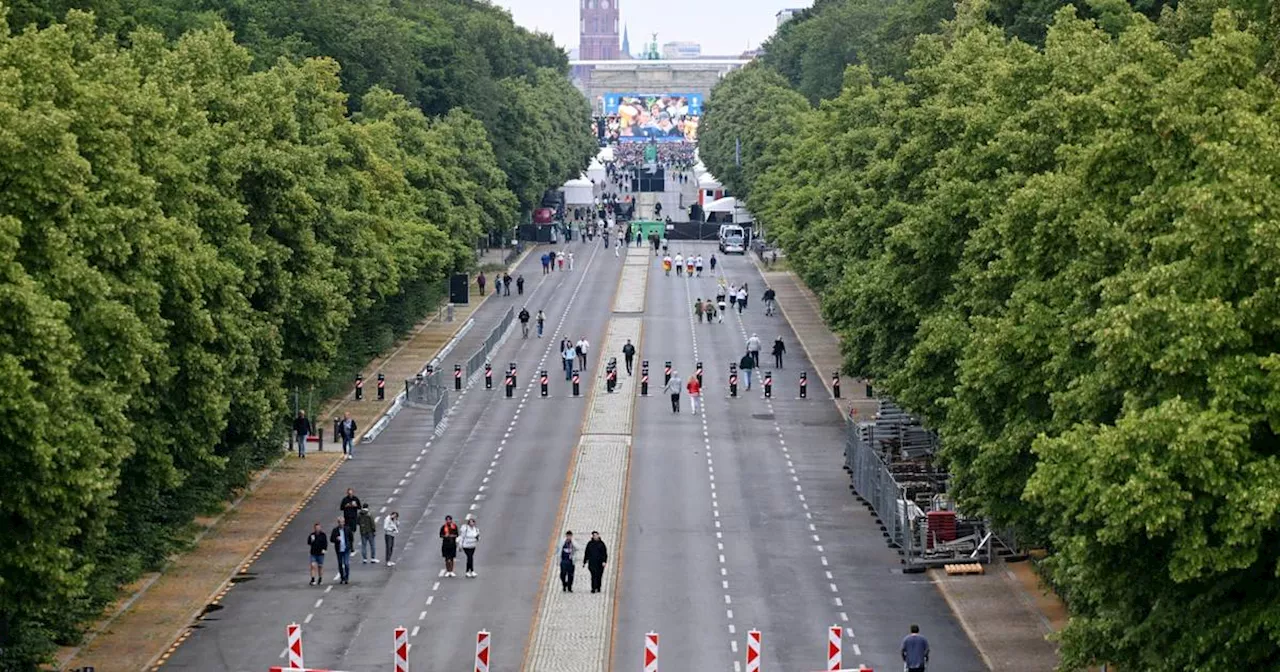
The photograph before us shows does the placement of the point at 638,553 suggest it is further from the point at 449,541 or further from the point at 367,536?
the point at 367,536

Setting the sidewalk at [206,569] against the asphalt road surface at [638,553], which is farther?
the asphalt road surface at [638,553]

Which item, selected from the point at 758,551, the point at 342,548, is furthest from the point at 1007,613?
the point at 342,548

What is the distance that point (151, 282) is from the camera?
4462 centimetres

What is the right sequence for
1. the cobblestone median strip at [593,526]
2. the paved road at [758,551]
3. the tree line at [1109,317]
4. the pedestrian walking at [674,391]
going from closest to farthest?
the tree line at [1109,317], the cobblestone median strip at [593,526], the paved road at [758,551], the pedestrian walking at [674,391]

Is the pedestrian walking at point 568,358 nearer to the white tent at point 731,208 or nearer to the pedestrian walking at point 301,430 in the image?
the pedestrian walking at point 301,430

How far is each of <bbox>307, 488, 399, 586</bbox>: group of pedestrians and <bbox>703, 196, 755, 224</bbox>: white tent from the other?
393 feet

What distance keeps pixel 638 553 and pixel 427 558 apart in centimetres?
483

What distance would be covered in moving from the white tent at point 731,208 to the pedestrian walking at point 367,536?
394 ft

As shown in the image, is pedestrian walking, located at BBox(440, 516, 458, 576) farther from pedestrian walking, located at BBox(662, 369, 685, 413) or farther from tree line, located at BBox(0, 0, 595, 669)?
pedestrian walking, located at BBox(662, 369, 685, 413)

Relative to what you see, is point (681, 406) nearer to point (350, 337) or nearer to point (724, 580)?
point (350, 337)

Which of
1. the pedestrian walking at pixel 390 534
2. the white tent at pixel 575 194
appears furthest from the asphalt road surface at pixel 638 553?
the white tent at pixel 575 194

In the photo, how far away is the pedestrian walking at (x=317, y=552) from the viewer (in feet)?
158

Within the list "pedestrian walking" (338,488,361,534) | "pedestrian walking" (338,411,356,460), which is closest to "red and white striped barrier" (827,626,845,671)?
"pedestrian walking" (338,488,361,534)

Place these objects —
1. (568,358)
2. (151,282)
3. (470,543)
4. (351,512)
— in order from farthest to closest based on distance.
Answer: (568,358)
(351,512)
(470,543)
(151,282)
